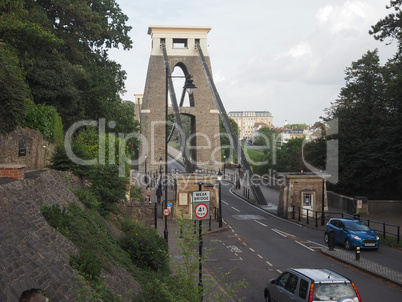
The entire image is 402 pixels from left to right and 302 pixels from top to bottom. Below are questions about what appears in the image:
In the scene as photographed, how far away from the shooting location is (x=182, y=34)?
84125mm

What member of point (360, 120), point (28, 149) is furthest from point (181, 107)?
point (28, 149)

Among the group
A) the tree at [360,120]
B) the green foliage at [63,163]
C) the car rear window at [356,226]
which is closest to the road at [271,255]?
the car rear window at [356,226]

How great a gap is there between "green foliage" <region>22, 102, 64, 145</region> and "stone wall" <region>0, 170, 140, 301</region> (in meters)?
8.77

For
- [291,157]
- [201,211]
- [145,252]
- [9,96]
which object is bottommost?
[145,252]

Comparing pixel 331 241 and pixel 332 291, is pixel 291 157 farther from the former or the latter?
pixel 332 291

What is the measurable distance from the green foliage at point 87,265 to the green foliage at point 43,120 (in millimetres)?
11410

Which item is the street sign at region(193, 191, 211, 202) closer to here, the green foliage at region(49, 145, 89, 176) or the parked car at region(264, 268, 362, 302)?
the parked car at region(264, 268, 362, 302)

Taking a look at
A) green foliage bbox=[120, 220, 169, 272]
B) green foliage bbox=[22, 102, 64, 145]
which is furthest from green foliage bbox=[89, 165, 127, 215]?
green foliage bbox=[120, 220, 169, 272]

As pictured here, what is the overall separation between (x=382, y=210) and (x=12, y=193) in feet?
104

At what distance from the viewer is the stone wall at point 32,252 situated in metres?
7.64

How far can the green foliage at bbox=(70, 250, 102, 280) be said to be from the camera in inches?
381

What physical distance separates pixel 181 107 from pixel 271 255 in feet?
203

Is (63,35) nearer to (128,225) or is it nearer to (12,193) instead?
(128,225)

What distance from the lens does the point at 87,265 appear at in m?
9.85
